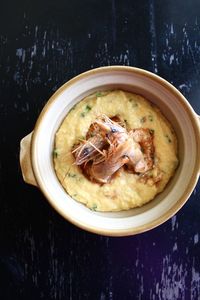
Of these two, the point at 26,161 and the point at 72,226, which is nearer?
the point at 26,161

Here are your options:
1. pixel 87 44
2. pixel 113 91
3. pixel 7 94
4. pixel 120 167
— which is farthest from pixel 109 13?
pixel 120 167

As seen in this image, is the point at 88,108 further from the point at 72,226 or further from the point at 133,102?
the point at 72,226

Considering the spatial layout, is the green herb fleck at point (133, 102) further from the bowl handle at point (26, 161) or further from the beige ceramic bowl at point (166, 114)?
the bowl handle at point (26, 161)

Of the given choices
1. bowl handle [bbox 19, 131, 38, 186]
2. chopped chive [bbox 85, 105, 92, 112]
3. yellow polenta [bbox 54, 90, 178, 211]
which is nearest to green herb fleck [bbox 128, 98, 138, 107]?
yellow polenta [bbox 54, 90, 178, 211]

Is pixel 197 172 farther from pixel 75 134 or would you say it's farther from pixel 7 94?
pixel 7 94

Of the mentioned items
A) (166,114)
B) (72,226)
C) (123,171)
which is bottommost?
(72,226)

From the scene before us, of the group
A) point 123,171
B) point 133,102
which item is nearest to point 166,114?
point 133,102
